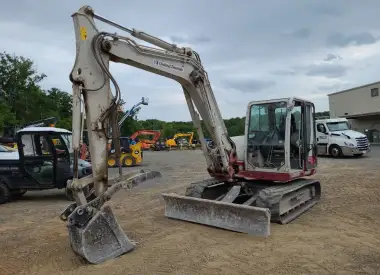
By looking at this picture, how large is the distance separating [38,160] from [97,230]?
17.9 ft

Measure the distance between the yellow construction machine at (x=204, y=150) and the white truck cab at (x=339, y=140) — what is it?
1216 centimetres

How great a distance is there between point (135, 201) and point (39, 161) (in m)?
2.67

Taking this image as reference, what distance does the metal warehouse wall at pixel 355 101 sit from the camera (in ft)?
102

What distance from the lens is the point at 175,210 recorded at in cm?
705

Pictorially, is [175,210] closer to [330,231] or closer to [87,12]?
[330,231]

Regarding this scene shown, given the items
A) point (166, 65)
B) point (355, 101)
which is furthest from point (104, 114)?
point (355, 101)

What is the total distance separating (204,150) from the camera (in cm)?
728

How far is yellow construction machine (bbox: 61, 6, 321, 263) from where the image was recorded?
502cm

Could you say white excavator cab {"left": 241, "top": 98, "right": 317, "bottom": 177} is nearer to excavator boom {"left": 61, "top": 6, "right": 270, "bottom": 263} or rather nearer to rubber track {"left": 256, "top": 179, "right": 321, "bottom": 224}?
rubber track {"left": 256, "top": 179, "right": 321, "bottom": 224}

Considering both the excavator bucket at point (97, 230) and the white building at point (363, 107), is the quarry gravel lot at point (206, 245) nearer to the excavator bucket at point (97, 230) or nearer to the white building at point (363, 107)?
the excavator bucket at point (97, 230)

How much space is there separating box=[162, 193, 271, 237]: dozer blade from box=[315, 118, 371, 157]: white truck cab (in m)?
13.7

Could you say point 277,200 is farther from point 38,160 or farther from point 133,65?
point 38,160

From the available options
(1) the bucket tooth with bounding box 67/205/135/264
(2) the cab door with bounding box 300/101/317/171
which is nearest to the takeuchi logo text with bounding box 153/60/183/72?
(1) the bucket tooth with bounding box 67/205/135/264

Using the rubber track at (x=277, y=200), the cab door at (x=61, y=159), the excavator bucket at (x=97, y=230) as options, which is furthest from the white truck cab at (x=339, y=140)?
the excavator bucket at (x=97, y=230)
